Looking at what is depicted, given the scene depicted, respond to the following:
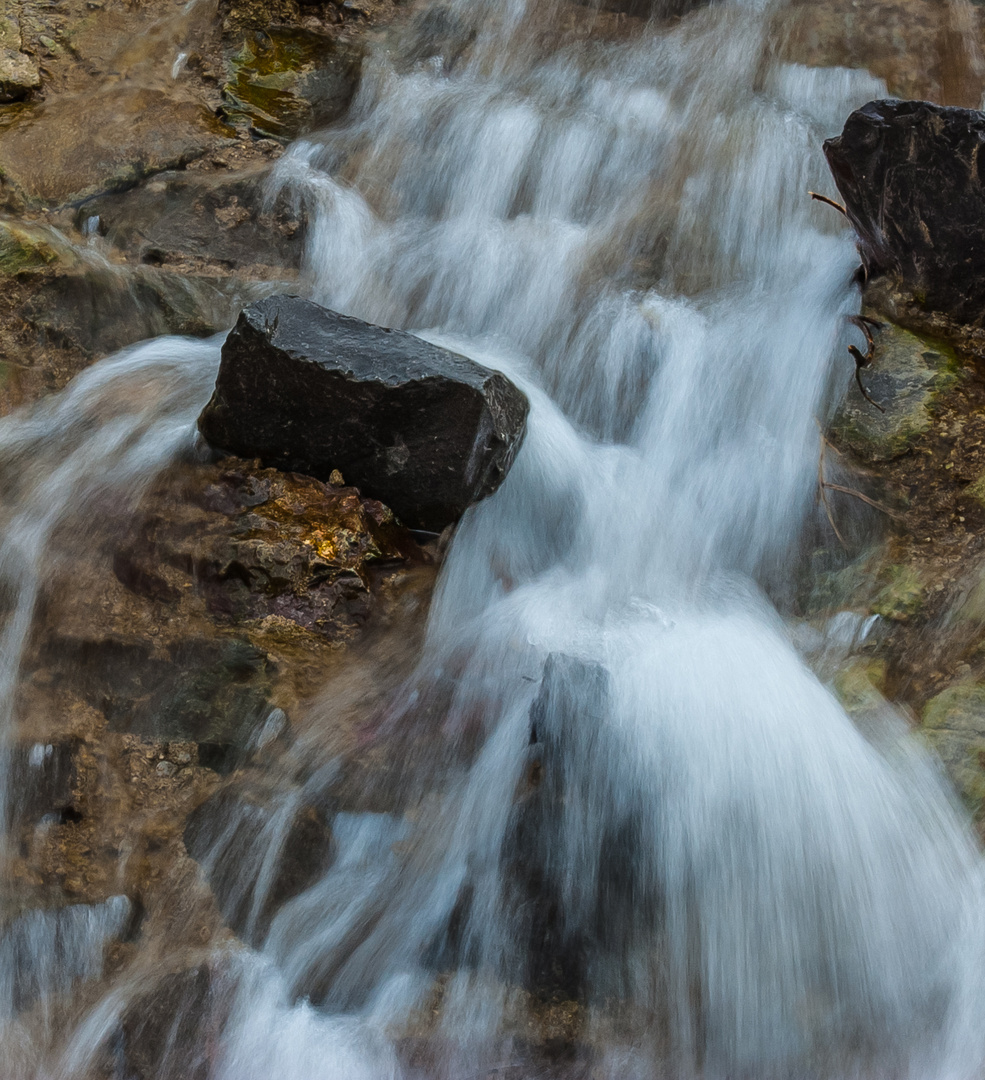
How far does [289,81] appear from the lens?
5.22 metres

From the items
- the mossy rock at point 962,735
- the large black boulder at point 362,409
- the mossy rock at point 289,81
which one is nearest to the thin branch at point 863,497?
the mossy rock at point 962,735

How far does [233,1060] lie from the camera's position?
2.38 metres

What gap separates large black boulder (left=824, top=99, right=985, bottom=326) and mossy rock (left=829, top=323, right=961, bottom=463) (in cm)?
21

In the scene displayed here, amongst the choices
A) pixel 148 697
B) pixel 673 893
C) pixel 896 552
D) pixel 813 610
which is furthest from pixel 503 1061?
pixel 896 552

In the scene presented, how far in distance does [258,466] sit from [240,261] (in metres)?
1.49

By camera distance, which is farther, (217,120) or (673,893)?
(217,120)

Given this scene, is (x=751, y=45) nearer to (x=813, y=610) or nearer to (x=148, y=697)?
(x=813, y=610)

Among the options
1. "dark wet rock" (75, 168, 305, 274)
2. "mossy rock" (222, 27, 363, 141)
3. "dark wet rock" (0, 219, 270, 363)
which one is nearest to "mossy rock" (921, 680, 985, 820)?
"dark wet rock" (0, 219, 270, 363)

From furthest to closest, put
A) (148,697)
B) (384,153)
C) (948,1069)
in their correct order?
(384,153)
(148,697)
(948,1069)

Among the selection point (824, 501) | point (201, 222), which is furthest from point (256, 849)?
point (201, 222)

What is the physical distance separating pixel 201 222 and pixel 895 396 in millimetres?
3303

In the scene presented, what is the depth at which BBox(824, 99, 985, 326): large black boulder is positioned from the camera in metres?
3.33

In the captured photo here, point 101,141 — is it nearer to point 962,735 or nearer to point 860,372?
point 860,372

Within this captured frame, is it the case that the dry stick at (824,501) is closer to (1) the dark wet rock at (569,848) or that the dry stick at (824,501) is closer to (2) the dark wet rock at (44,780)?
(1) the dark wet rock at (569,848)
